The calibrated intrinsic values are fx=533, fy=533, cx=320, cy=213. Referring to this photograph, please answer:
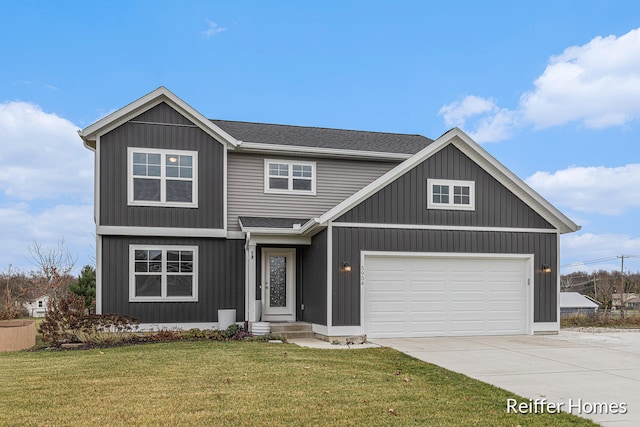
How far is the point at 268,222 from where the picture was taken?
1461 cm

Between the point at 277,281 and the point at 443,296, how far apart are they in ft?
15.2

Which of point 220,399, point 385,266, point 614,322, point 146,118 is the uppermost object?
point 146,118

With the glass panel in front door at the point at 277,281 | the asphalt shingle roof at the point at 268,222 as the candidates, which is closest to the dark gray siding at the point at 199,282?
the asphalt shingle roof at the point at 268,222

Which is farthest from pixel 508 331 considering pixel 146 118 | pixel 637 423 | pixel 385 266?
pixel 146 118

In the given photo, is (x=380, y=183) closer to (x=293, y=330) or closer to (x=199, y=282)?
(x=293, y=330)

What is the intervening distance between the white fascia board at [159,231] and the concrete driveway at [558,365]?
17.0ft

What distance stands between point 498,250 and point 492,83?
15.7ft

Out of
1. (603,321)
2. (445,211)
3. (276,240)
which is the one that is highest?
(445,211)

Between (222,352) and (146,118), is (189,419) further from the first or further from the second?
(146,118)

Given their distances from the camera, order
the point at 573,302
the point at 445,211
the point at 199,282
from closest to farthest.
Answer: the point at 445,211 → the point at 199,282 → the point at 573,302

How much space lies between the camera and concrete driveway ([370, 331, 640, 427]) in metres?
6.58

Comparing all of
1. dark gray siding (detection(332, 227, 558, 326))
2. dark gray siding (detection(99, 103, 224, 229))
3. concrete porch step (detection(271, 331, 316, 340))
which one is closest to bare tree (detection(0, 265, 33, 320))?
dark gray siding (detection(99, 103, 224, 229))

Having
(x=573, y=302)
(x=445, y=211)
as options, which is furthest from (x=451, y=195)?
(x=573, y=302)

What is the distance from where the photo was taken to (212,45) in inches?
587
